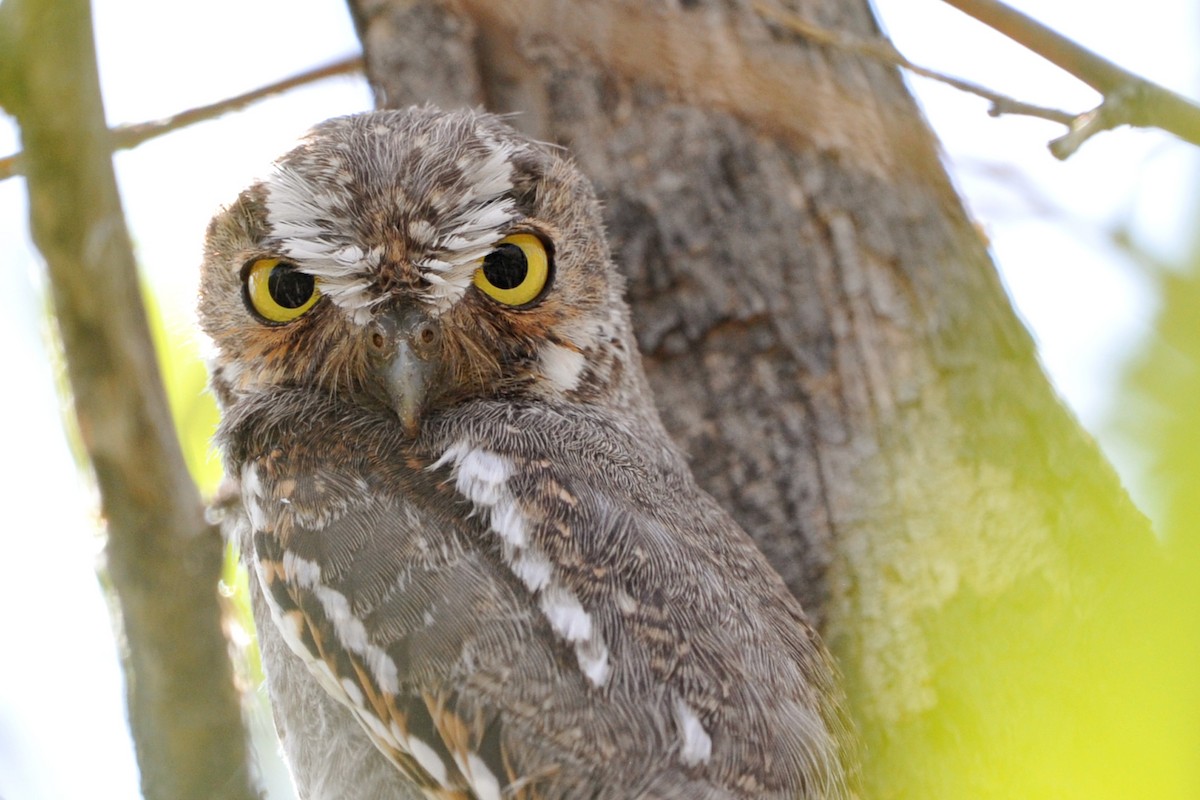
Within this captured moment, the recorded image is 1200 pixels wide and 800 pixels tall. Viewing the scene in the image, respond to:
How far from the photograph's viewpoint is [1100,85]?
2.11 meters

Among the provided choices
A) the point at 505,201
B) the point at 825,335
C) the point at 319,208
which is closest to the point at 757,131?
the point at 825,335

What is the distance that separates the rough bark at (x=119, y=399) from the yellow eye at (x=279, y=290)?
1.03 metres

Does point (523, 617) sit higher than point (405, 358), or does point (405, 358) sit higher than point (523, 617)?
point (405, 358)

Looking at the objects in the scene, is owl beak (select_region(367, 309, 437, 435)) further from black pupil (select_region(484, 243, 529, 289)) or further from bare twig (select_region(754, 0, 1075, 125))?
bare twig (select_region(754, 0, 1075, 125))

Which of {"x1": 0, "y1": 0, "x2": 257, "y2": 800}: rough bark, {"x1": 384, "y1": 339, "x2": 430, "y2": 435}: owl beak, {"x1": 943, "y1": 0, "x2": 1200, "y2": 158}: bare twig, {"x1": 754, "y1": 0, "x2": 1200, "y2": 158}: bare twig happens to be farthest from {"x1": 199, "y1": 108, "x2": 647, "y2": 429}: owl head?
{"x1": 943, "y1": 0, "x2": 1200, "y2": 158}: bare twig

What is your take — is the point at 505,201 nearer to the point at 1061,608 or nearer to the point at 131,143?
the point at 131,143

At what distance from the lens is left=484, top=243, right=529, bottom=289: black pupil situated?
112 inches

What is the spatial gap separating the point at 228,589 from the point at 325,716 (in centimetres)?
81

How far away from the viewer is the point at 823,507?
322 cm

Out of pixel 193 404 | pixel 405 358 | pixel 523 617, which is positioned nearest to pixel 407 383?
pixel 405 358

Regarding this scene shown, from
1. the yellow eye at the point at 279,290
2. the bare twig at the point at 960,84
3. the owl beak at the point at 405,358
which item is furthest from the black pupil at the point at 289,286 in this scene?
the bare twig at the point at 960,84

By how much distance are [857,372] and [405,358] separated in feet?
4.52

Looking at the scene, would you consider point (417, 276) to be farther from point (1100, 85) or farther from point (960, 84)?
point (1100, 85)

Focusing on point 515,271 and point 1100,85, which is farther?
point 515,271
